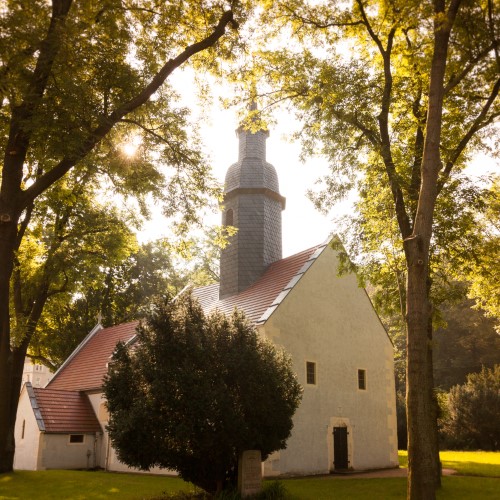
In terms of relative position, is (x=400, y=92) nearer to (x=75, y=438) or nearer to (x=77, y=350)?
(x=75, y=438)

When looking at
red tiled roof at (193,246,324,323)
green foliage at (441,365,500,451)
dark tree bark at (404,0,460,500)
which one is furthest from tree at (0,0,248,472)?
green foliage at (441,365,500,451)

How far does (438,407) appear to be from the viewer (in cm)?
1596

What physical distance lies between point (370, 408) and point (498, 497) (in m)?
10.1

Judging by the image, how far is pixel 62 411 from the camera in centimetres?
2469

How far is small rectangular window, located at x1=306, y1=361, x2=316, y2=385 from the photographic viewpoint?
2091cm

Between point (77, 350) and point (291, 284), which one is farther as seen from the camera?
point (77, 350)

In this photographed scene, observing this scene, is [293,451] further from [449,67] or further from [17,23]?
[17,23]

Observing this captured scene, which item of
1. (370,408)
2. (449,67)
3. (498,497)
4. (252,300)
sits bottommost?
(498,497)

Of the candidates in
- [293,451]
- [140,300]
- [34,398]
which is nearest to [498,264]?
[293,451]

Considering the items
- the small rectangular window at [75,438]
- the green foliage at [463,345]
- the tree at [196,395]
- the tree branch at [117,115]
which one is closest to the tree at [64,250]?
the small rectangular window at [75,438]

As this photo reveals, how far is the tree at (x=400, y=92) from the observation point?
11.1m

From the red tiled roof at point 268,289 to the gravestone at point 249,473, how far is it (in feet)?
25.1

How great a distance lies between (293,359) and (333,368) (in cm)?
255

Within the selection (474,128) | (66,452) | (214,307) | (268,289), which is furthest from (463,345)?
(474,128)
